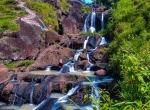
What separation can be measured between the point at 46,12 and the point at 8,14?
5571 millimetres

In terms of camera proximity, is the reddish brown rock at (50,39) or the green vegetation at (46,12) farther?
the green vegetation at (46,12)

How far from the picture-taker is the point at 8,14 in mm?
30062

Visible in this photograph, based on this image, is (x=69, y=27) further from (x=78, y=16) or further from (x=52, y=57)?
(x=52, y=57)

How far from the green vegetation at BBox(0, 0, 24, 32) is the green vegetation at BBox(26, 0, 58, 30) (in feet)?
8.02

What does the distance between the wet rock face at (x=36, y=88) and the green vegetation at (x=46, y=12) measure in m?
17.2

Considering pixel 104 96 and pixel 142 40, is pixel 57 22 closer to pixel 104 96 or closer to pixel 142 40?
pixel 142 40

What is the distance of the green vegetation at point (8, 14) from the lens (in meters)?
25.1

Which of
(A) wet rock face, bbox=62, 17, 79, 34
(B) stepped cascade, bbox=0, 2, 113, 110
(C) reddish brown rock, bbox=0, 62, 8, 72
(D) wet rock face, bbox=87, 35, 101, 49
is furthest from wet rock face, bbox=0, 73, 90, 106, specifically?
(A) wet rock face, bbox=62, 17, 79, 34

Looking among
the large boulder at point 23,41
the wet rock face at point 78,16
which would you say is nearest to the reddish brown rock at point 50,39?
the large boulder at point 23,41

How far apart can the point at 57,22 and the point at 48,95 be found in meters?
21.1

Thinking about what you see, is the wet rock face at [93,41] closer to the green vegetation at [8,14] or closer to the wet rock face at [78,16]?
the green vegetation at [8,14]

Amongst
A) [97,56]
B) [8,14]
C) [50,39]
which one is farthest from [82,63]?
[8,14]

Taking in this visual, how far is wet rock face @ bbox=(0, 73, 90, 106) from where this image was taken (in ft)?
48.8

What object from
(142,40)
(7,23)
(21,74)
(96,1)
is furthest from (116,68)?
(96,1)
